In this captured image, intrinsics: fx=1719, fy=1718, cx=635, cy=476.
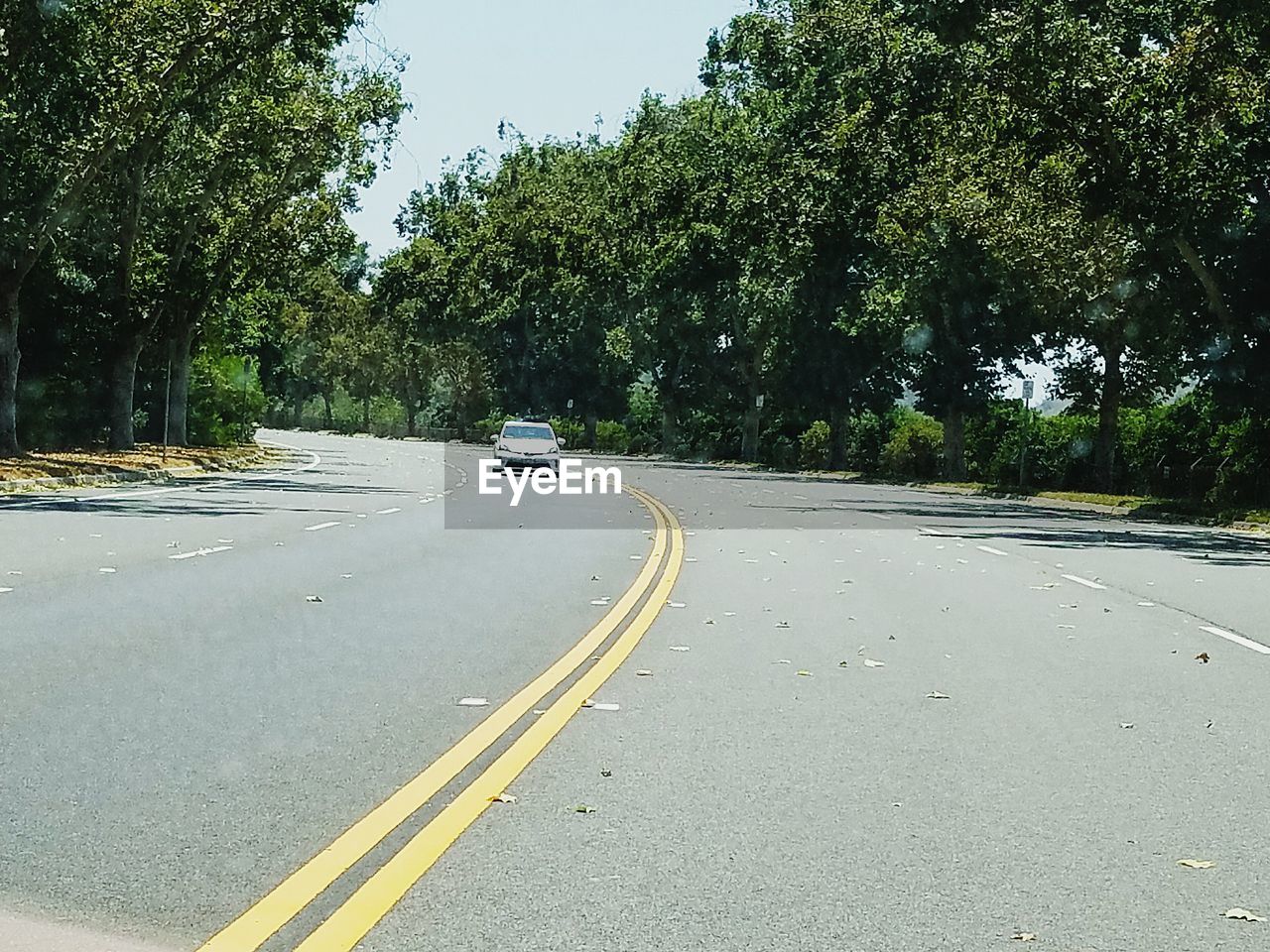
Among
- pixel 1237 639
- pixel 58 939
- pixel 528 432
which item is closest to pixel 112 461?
pixel 528 432

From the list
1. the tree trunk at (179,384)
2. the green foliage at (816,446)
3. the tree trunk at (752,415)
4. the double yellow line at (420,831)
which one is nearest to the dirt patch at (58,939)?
the double yellow line at (420,831)

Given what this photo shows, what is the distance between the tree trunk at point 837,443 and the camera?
63.4 meters

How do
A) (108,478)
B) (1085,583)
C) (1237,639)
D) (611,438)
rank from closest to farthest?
(1237,639)
(1085,583)
(108,478)
(611,438)

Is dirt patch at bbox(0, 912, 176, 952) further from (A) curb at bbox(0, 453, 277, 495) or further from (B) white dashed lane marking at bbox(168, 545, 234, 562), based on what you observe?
(A) curb at bbox(0, 453, 277, 495)

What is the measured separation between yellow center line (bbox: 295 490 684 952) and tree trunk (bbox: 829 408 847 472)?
52853mm

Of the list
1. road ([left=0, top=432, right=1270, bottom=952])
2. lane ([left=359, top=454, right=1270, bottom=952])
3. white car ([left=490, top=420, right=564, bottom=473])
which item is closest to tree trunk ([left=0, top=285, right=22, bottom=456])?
white car ([left=490, top=420, right=564, bottom=473])

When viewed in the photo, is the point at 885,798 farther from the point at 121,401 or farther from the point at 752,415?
the point at 752,415

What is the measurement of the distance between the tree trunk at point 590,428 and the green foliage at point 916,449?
45.3m

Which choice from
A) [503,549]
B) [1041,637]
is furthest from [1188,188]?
[1041,637]

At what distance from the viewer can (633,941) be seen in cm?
508

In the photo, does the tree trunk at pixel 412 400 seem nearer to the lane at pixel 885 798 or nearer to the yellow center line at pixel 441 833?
the lane at pixel 885 798

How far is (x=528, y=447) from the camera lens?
49625mm

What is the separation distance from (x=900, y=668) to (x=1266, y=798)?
379 cm

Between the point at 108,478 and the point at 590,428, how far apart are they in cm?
7054
